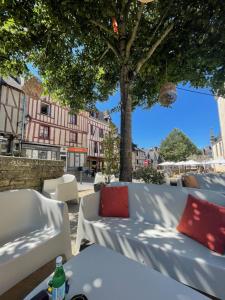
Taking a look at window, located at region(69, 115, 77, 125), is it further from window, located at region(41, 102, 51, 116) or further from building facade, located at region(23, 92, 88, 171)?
window, located at region(41, 102, 51, 116)

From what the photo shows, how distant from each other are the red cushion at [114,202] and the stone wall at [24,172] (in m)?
3.05

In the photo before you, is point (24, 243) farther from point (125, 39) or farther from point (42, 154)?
point (42, 154)

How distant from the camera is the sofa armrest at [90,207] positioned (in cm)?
273

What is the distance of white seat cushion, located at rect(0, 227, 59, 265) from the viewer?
5.63 feet

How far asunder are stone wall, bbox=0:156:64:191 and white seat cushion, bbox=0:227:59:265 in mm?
2905

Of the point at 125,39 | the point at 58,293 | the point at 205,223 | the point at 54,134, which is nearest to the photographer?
the point at 58,293

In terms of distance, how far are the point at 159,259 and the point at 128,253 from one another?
0.39 metres

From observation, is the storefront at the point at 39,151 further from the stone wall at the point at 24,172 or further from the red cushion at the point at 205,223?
the red cushion at the point at 205,223

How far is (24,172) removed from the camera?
17.4ft

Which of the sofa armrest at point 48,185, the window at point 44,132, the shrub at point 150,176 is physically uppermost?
the window at point 44,132

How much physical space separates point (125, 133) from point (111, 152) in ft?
9.49

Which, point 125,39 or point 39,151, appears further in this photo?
point 39,151

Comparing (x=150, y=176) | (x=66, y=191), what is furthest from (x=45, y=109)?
(x=150, y=176)

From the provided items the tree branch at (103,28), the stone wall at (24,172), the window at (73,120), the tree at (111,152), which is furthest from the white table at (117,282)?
the window at (73,120)
